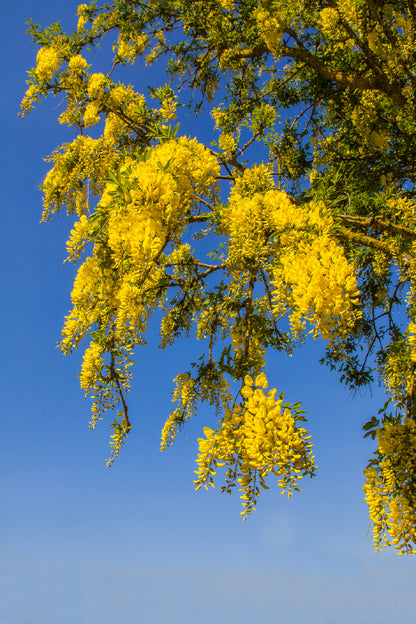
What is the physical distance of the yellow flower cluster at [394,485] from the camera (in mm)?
2928

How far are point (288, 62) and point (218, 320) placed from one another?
182 inches

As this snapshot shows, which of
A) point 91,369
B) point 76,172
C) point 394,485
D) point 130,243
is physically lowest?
point 394,485

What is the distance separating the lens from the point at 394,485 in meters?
3.12

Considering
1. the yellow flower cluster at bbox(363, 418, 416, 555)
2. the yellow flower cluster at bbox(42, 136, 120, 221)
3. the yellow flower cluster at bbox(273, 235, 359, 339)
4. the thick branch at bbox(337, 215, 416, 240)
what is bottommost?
the yellow flower cluster at bbox(363, 418, 416, 555)

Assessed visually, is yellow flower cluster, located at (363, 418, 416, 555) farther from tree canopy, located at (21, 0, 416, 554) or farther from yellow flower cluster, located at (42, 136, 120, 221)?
yellow flower cluster, located at (42, 136, 120, 221)

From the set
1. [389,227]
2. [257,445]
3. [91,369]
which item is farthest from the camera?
[389,227]

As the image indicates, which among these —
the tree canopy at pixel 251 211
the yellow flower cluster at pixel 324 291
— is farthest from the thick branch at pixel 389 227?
the yellow flower cluster at pixel 324 291

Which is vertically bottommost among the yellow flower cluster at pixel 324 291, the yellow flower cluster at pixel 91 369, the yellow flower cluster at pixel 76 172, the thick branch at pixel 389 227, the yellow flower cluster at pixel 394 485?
the yellow flower cluster at pixel 394 485

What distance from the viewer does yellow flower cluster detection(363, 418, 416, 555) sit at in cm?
293

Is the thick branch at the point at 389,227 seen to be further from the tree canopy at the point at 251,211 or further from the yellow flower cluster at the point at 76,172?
the yellow flower cluster at the point at 76,172

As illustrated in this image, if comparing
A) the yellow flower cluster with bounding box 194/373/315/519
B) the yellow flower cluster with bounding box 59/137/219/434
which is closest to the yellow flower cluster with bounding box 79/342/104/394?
the yellow flower cluster with bounding box 59/137/219/434

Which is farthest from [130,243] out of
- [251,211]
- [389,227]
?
[389,227]

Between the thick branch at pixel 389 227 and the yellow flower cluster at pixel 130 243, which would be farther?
the thick branch at pixel 389 227

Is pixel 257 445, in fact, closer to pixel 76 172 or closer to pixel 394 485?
pixel 394 485
